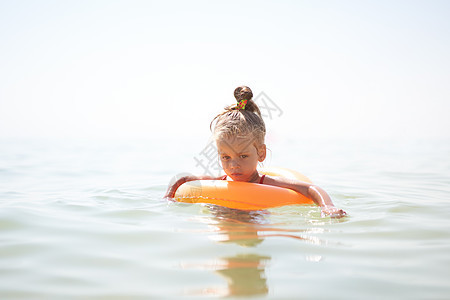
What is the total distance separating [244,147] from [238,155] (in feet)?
0.32

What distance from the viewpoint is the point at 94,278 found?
2139 mm

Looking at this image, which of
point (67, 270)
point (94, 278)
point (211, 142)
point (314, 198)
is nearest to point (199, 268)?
point (94, 278)

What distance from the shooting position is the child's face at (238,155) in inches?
156

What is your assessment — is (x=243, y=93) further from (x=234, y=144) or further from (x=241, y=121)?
(x=234, y=144)

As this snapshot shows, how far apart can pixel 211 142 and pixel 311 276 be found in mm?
2409

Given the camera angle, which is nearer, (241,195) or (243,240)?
(243,240)

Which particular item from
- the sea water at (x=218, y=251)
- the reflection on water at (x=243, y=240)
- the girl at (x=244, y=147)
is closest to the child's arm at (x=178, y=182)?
the girl at (x=244, y=147)

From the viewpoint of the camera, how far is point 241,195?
3.71 meters

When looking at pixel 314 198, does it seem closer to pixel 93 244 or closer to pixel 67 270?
pixel 93 244

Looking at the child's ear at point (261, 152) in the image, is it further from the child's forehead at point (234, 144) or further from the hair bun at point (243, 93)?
the hair bun at point (243, 93)

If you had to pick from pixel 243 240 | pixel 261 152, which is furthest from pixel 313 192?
pixel 243 240

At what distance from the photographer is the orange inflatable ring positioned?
12.1ft

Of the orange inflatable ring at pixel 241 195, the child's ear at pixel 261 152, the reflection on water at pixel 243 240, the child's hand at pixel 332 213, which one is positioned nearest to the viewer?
the reflection on water at pixel 243 240

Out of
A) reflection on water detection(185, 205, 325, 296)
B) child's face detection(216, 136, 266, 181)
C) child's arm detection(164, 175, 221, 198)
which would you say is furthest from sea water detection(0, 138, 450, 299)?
child's face detection(216, 136, 266, 181)
